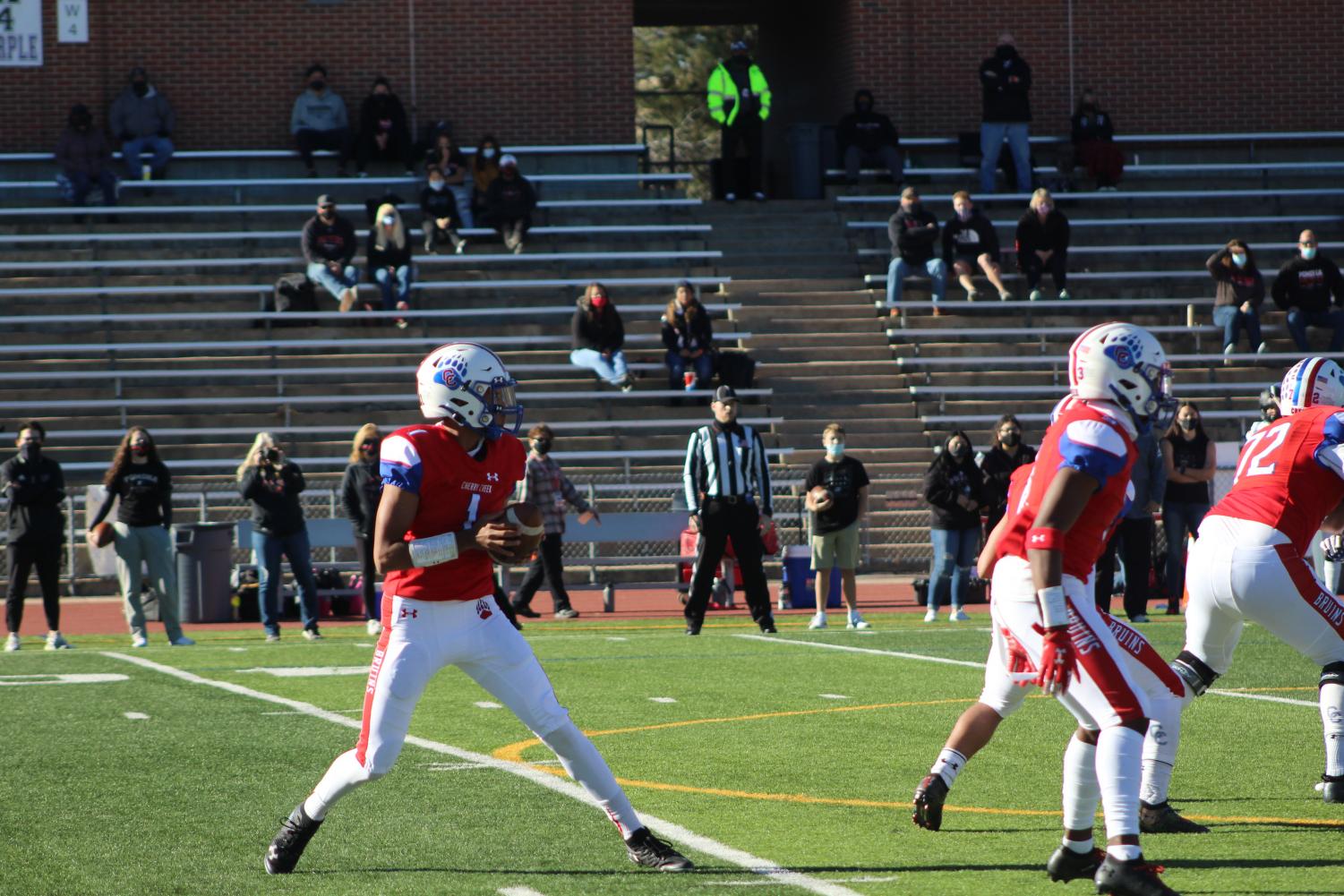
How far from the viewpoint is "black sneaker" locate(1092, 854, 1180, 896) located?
5434 millimetres

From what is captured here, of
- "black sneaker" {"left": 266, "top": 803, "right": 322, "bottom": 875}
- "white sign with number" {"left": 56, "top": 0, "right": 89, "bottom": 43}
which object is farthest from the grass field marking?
"white sign with number" {"left": 56, "top": 0, "right": 89, "bottom": 43}

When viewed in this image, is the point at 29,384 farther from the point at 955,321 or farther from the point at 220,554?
the point at 955,321

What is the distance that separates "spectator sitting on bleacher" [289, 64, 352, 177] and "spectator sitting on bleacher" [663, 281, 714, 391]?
6355 millimetres

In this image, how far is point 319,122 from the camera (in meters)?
25.6

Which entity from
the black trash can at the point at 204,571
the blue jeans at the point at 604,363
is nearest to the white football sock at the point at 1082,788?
the black trash can at the point at 204,571

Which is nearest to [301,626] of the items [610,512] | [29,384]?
[610,512]

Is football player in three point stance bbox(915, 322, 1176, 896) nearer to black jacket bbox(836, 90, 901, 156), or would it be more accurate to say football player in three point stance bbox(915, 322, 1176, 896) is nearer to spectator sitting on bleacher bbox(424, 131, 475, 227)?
spectator sitting on bleacher bbox(424, 131, 475, 227)

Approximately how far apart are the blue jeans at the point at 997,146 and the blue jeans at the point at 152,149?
1102 centimetres

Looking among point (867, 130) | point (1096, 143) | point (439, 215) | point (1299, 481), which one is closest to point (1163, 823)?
point (1299, 481)

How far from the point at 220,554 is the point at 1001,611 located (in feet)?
41.8

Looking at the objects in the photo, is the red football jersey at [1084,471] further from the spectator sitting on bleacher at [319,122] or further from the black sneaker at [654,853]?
the spectator sitting on bleacher at [319,122]

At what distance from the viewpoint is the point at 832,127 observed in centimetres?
2719

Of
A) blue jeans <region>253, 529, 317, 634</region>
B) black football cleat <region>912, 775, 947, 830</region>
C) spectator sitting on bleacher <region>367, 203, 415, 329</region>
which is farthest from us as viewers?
spectator sitting on bleacher <region>367, 203, 415, 329</region>

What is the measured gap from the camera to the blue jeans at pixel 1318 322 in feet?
73.8
